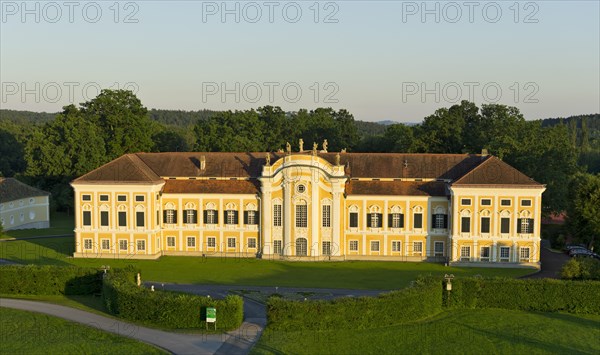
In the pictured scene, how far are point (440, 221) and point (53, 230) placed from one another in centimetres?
4782

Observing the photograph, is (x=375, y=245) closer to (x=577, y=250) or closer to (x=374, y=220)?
(x=374, y=220)

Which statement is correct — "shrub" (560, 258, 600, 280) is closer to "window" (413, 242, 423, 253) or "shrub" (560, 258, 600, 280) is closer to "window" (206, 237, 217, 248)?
"window" (413, 242, 423, 253)

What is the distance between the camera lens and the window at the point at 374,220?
61562 millimetres

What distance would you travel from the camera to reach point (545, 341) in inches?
1436

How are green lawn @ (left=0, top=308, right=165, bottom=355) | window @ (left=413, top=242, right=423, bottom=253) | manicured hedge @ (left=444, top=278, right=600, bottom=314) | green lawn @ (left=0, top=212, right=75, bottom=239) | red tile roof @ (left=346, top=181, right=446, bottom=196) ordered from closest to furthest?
green lawn @ (left=0, top=308, right=165, bottom=355) → manicured hedge @ (left=444, top=278, right=600, bottom=314) → red tile roof @ (left=346, top=181, right=446, bottom=196) → window @ (left=413, top=242, right=423, bottom=253) → green lawn @ (left=0, top=212, right=75, bottom=239)

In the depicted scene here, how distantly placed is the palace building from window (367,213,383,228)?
0.31ft

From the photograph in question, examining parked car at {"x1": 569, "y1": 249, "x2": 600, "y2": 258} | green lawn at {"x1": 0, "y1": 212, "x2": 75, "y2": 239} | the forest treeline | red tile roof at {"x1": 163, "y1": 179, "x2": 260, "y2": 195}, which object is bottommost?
green lawn at {"x1": 0, "y1": 212, "x2": 75, "y2": 239}

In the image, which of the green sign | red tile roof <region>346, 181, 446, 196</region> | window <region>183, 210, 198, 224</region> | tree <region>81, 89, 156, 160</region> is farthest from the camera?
tree <region>81, 89, 156, 160</region>

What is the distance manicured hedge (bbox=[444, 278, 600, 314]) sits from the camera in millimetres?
42250

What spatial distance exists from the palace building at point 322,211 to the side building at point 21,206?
21699mm

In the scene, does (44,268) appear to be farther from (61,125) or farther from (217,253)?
(61,125)

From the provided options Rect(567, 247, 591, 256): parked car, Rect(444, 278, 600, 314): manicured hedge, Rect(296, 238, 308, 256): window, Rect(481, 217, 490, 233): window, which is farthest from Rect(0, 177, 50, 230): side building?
Rect(567, 247, 591, 256): parked car

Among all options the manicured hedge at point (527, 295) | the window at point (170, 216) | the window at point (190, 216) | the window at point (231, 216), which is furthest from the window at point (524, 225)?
the window at point (170, 216)

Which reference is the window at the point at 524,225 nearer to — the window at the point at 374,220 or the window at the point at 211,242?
the window at the point at 374,220
